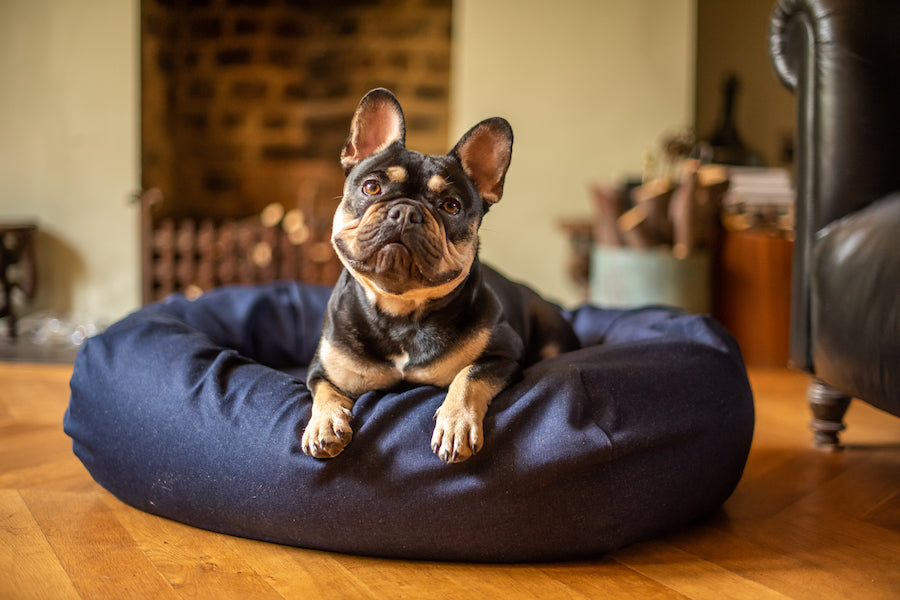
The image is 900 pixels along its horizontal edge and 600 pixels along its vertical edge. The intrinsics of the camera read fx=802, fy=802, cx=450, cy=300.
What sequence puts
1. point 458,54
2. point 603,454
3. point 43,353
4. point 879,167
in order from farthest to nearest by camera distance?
point 458,54 → point 43,353 → point 879,167 → point 603,454

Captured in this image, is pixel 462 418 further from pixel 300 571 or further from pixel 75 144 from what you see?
pixel 75 144

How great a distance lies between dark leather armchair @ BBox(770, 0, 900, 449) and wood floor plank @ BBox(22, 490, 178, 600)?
1.59 m

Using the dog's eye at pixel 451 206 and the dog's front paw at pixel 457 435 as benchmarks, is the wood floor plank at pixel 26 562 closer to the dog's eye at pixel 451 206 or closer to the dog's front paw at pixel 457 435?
the dog's front paw at pixel 457 435

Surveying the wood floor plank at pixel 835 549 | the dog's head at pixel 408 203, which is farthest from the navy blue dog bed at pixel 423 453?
the dog's head at pixel 408 203

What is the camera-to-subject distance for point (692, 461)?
1666mm

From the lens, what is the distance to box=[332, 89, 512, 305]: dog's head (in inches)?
59.2

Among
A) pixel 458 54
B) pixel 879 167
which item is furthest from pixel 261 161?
pixel 879 167

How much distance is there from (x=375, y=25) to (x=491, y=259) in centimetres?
149

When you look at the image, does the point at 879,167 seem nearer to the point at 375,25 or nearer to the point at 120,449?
the point at 120,449

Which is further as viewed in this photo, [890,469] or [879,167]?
[890,469]

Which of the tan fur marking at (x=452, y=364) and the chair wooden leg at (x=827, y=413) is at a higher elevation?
the tan fur marking at (x=452, y=364)

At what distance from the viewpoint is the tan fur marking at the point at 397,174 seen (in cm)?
159

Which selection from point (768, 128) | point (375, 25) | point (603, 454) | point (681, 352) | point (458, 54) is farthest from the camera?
point (768, 128)

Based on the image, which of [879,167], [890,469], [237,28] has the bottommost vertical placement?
[890,469]
